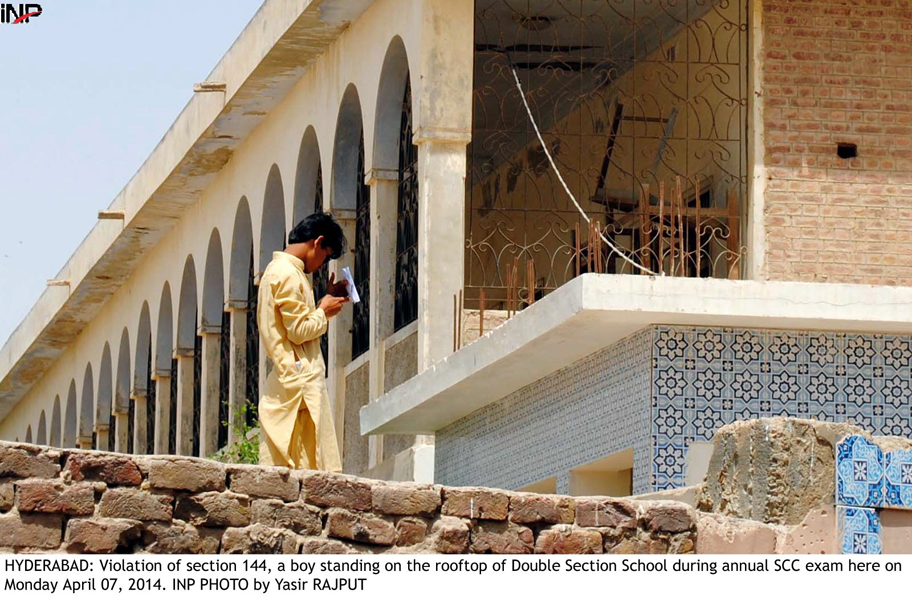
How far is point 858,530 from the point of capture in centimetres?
750

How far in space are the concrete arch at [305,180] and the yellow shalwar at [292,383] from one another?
29.6ft

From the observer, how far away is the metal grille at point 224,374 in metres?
21.5

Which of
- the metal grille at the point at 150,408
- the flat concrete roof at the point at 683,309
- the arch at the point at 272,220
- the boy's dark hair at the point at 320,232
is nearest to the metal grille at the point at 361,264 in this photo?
the arch at the point at 272,220

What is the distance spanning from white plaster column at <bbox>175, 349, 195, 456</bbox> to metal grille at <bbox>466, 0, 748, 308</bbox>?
4.97 m

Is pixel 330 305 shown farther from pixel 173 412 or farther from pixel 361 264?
pixel 173 412

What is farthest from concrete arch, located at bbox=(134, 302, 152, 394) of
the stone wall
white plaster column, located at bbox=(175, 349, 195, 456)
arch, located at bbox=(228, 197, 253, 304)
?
the stone wall

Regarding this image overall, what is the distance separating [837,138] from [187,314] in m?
11.7

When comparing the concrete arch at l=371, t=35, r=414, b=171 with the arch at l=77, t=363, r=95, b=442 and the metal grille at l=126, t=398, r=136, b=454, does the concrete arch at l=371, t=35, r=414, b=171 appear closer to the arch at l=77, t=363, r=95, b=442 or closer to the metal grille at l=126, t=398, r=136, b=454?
the metal grille at l=126, t=398, r=136, b=454

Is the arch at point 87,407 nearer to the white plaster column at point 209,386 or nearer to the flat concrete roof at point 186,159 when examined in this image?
the flat concrete roof at point 186,159

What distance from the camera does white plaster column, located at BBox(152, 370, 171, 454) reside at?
81.5ft

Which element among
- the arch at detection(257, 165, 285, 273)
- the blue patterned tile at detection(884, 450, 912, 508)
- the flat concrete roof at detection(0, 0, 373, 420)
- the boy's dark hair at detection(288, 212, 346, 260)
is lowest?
the blue patterned tile at detection(884, 450, 912, 508)

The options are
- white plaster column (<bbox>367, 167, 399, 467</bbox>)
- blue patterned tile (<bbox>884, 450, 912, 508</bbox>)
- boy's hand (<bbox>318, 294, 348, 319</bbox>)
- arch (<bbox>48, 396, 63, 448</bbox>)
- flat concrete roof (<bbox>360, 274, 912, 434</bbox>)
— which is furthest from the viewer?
arch (<bbox>48, 396, 63, 448</bbox>)

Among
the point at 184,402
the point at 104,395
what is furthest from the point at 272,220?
the point at 104,395

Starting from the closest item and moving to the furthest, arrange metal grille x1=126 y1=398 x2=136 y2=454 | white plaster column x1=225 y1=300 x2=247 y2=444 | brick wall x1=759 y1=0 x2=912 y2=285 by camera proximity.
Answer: brick wall x1=759 y1=0 x2=912 y2=285
white plaster column x1=225 y1=300 x2=247 y2=444
metal grille x1=126 y1=398 x2=136 y2=454
